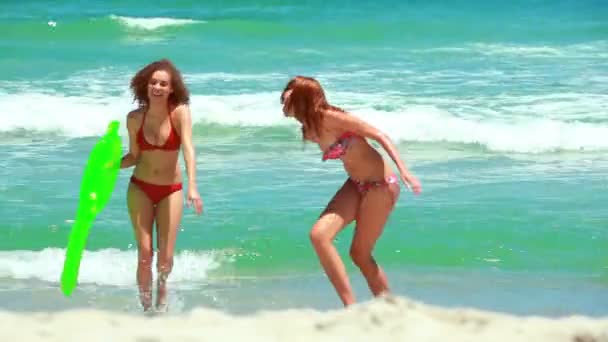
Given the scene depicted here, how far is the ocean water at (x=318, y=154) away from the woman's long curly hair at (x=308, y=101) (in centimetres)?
22

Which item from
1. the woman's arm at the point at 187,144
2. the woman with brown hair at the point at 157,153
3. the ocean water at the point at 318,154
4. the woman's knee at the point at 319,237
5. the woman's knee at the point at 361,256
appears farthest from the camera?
the ocean water at the point at 318,154

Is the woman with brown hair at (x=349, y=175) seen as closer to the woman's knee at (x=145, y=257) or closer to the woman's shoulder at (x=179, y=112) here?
the woman's shoulder at (x=179, y=112)

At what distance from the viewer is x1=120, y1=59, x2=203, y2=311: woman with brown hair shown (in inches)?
268

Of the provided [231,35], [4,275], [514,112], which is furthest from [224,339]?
[231,35]

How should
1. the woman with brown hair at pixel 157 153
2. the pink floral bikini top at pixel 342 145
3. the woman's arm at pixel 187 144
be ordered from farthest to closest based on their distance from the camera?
the woman with brown hair at pixel 157 153 < the woman's arm at pixel 187 144 < the pink floral bikini top at pixel 342 145

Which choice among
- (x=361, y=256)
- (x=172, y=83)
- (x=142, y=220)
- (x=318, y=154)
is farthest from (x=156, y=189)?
(x=318, y=154)

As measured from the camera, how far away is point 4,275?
8.35m

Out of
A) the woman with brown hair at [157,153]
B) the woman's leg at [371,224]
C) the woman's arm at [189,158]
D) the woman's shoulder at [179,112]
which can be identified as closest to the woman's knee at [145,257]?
the woman with brown hair at [157,153]

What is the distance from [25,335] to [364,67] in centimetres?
1593

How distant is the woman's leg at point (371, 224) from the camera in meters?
6.40

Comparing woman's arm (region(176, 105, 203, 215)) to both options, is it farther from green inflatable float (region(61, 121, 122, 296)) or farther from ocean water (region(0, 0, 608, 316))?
ocean water (region(0, 0, 608, 316))

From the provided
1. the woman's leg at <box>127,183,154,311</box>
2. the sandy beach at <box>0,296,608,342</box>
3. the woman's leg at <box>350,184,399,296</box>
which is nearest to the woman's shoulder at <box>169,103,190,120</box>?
the woman's leg at <box>127,183,154,311</box>

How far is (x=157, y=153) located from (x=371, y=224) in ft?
4.47

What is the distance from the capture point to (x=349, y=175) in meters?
6.39
